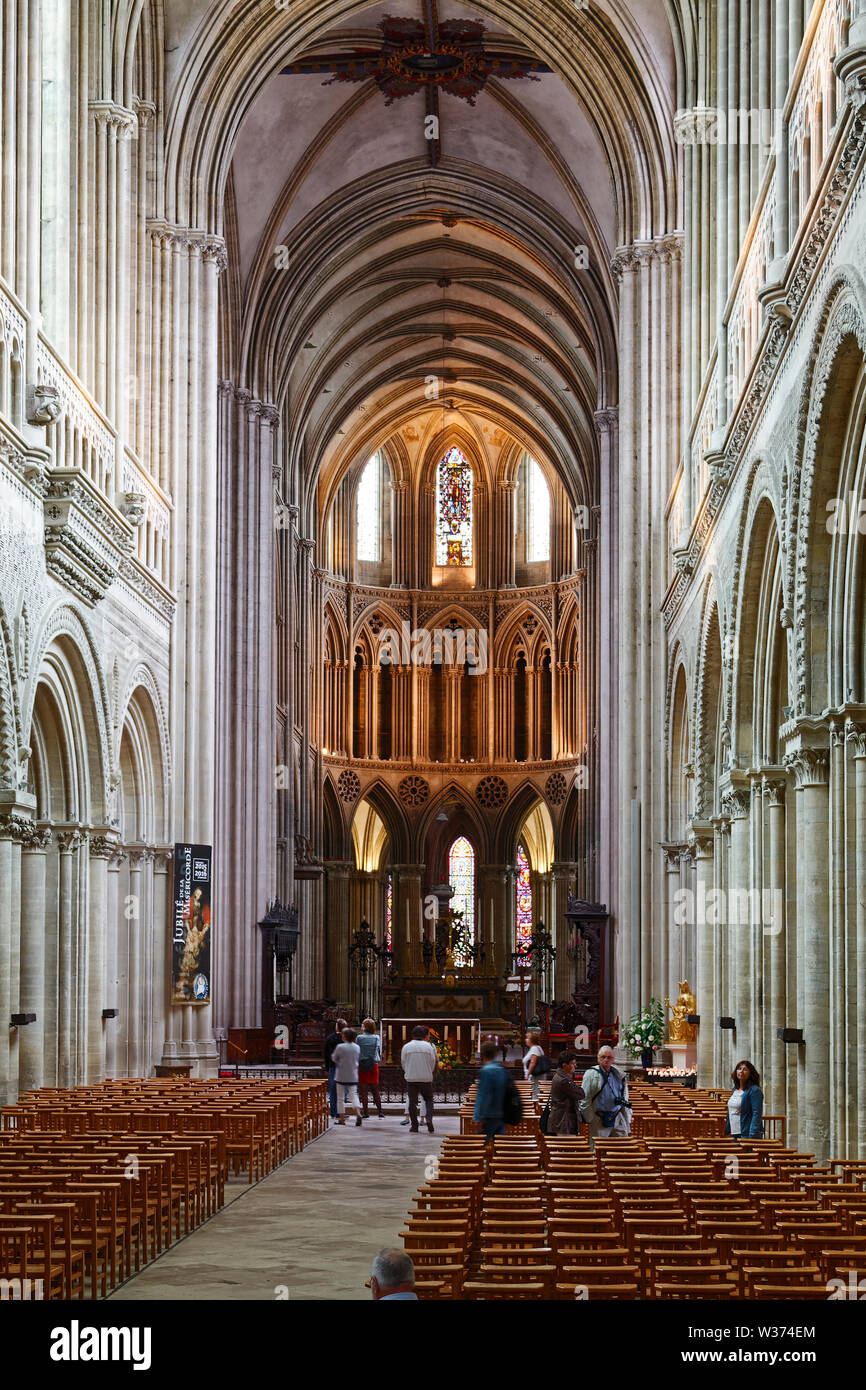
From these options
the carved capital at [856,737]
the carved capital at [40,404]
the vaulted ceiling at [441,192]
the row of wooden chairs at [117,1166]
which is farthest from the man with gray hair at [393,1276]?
the vaulted ceiling at [441,192]

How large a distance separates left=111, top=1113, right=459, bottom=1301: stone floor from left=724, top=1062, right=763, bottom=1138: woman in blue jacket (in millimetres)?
3036

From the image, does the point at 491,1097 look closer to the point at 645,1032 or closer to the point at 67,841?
the point at 67,841

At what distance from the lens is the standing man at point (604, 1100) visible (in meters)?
14.4

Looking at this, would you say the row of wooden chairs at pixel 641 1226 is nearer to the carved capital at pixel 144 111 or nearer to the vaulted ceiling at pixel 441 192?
the carved capital at pixel 144 111

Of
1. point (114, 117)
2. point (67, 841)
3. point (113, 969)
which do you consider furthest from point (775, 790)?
point (114, 117)

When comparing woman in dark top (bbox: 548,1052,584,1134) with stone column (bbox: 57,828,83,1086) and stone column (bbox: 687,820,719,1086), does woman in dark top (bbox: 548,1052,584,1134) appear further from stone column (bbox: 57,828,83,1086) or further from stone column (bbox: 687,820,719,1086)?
stone column (bbox: 57,828,83,1086)

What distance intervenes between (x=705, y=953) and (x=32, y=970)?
29.8ft

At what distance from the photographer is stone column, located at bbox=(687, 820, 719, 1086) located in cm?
2272

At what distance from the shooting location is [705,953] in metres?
23.2

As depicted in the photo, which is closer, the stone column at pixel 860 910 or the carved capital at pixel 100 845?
the stone column at pixel 860 910

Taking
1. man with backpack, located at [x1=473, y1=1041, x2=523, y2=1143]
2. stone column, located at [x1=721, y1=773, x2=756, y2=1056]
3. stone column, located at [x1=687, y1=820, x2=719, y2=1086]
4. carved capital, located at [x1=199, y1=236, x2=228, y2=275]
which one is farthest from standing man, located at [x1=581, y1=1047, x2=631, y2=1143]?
carved capital, located at [x1=199, y1=236, x2=228, y2=275]

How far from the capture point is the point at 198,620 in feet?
95.0

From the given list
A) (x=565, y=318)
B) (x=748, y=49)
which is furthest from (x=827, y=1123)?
(x=565, y=318)

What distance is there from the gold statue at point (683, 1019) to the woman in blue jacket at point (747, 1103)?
34.4 ft
